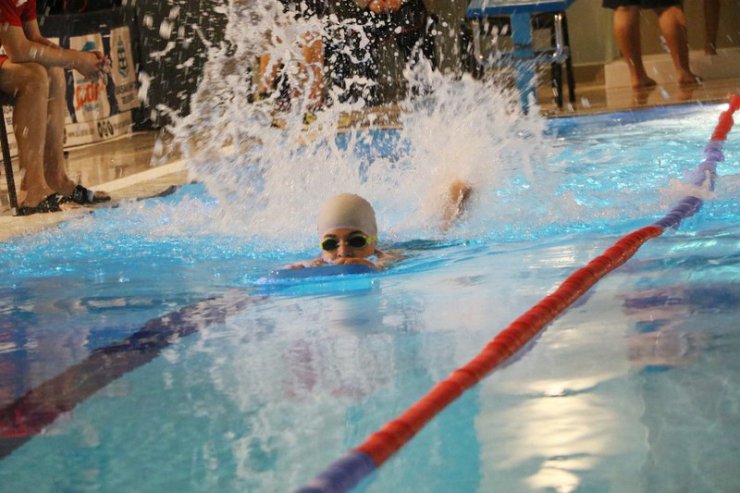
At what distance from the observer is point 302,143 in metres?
7.89

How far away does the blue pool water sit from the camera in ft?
6.86

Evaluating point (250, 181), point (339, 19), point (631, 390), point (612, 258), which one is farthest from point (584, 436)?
point (339, 19)

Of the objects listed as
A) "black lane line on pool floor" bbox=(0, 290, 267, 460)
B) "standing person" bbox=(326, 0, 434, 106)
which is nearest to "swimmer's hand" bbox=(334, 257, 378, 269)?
"black lane line on pool floor" bbox=(0, 290, 267, 460)

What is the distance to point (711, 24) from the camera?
11078 millimetres

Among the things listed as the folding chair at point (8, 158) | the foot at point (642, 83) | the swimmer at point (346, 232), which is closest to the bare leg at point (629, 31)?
the foot at point (642, 83)

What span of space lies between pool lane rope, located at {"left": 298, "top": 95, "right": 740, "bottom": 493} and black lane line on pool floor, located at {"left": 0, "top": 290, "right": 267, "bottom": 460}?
88 centimetres

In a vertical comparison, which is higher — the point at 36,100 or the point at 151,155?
the point at 36,100

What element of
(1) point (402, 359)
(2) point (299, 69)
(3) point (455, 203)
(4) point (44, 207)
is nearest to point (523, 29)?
(2) point (299, 69)

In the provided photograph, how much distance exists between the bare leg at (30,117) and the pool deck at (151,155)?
0.23 metres

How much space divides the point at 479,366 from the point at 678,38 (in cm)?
834

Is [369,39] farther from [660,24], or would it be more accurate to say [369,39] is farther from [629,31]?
[660,24]

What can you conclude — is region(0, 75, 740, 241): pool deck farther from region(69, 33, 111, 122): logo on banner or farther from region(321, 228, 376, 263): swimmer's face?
region(321, 228, 376, 263): swimmer's face

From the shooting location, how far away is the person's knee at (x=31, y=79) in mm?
6594

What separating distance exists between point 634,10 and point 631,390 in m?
8.24
